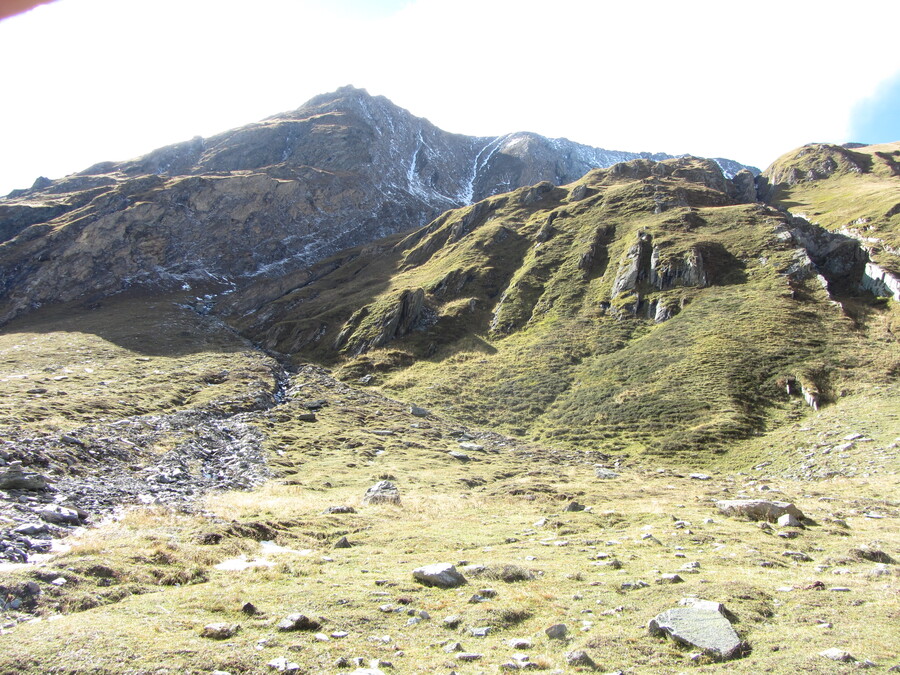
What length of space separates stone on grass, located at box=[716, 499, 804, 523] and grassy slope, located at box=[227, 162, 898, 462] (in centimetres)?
1907

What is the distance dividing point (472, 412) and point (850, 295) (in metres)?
51.0

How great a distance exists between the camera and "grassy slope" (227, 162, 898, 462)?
1718 inches

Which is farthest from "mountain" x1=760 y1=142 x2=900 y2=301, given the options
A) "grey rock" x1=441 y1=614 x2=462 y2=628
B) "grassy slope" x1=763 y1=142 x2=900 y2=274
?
"grey rock" x1=441 y1=614 x2=462 y2=628

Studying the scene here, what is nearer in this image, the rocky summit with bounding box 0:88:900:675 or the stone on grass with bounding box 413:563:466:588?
the rocky summit with bounding box 0:88:900:675

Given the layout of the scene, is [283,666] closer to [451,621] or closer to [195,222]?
[451,621]

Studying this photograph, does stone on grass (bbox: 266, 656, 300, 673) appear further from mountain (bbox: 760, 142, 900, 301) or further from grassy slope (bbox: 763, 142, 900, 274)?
grassy slope (bbox: 763, 142, 900, 274)

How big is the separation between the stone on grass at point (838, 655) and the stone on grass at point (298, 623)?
8701 mm

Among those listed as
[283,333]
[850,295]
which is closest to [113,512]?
[283,333]

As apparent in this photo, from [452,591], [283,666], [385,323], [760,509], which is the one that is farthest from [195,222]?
[283,666]

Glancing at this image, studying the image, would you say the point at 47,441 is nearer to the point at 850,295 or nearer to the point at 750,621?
the point at 750,621

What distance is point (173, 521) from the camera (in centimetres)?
1625

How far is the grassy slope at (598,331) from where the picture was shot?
43.6m

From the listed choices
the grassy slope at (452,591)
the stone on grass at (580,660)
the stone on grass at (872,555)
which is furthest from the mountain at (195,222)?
the stone on grass at (872,555)

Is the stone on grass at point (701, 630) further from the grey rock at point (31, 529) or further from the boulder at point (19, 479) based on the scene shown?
the boulder at point (19, 479)
